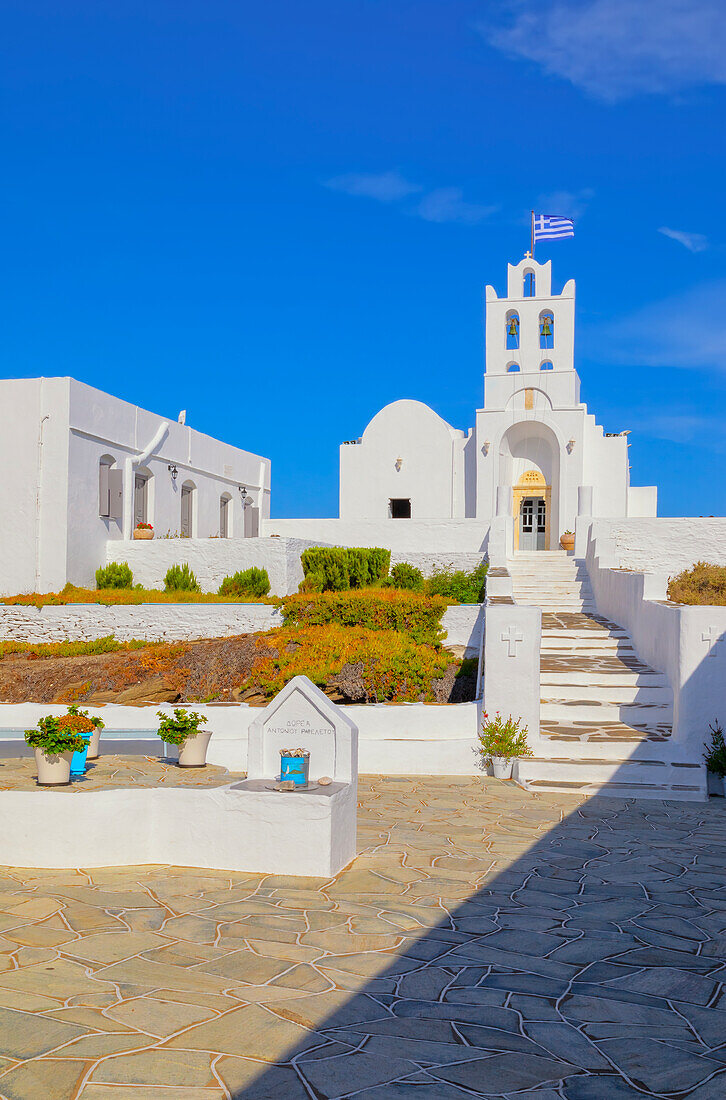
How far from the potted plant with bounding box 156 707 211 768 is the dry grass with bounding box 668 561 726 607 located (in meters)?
10.0

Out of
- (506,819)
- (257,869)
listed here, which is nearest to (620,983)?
(257,869)

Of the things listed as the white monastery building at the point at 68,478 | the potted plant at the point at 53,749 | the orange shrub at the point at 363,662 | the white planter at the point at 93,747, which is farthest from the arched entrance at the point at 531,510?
the potted plant at the point at 53,749

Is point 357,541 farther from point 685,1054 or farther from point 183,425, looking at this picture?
point 685,1054

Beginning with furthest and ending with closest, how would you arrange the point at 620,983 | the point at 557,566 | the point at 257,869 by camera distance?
1. the point at 557,566
2. the point at 257,869
3. the point at 620,983

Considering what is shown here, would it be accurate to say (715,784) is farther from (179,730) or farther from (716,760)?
(179,730)

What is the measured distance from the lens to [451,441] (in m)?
28.3

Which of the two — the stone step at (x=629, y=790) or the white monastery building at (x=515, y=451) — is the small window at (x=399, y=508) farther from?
the stone step at (x=629, y=790)

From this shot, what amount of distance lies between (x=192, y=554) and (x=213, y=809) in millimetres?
Result: 15084

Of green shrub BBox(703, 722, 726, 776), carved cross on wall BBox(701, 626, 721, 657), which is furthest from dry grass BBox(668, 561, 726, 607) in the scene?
green shrub BBox(703, 722, 726, 776)

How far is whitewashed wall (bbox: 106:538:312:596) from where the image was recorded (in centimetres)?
2078

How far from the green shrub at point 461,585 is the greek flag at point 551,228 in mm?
12443

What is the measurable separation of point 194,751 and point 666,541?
14.2 m

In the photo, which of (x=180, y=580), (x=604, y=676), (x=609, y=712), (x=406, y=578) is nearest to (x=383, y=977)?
(x=609, y=712)

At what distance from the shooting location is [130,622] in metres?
17.9
